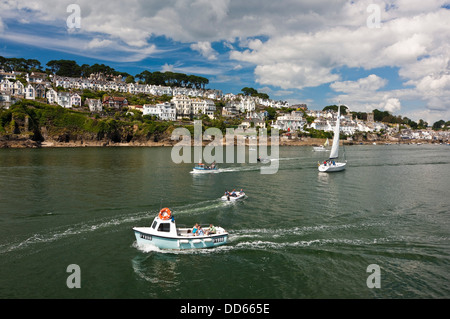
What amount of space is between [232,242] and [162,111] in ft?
471

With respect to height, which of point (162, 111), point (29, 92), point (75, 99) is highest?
point (29, 92)

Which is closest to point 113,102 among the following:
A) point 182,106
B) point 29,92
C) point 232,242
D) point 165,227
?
point 29,92

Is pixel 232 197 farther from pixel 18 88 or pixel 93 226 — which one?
pixel 18 88

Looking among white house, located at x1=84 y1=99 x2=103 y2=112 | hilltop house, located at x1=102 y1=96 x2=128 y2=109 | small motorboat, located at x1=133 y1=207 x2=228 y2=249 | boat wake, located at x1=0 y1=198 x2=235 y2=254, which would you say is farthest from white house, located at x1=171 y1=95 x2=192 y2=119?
small motorboat, located at x1=133 y1=207 x2=228 y2=249

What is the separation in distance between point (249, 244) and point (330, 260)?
6.40 metres

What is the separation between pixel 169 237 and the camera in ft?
69.4

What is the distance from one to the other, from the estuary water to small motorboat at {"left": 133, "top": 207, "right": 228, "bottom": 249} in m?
0.62

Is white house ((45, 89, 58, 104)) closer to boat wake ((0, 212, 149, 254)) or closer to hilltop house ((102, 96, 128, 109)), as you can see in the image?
hilltop house ((102, 96, 128, 109))

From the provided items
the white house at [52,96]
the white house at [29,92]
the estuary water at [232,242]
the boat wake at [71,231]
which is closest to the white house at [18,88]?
the white house at [29,92]

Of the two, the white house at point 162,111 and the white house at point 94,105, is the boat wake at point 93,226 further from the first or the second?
the white house at point 94,105

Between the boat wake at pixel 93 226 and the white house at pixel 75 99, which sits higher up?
the white house at pixel 75 99

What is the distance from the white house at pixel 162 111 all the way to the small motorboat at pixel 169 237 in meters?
139

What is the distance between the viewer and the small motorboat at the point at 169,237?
21.2m
